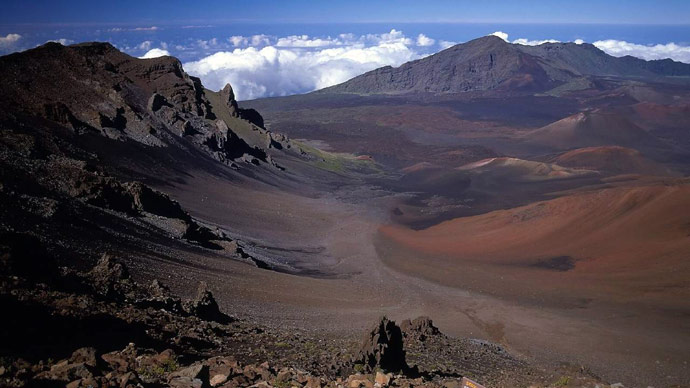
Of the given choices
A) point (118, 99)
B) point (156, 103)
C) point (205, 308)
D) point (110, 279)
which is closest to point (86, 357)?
point (110, 279)

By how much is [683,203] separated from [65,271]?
4434cm

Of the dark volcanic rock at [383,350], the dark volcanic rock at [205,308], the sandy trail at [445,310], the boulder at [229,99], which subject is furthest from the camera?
the boulder at [229,99]

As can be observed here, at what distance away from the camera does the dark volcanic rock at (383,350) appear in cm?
1550

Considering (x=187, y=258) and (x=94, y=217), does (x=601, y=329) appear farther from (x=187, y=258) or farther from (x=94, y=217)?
(x=94, y=217)

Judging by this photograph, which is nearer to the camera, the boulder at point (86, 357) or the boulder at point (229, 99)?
the boulder at point (86, 357)

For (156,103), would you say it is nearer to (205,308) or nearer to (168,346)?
(205,308)

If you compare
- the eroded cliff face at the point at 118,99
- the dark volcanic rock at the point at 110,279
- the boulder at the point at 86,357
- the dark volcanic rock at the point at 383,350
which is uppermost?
the eroded cliff face at the point at 118,99

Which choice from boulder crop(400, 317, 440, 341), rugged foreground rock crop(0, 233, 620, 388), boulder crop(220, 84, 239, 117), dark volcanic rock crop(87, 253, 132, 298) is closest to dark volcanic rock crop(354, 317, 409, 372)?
rugged foreground rock crop(0, 233, 620, 388)

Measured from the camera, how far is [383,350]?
15609 millimetres

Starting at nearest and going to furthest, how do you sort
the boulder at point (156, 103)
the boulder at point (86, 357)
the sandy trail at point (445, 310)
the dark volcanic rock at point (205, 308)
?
1. the boulder at point (86, 357)
2. the dark volcanic rock at point (205, 308)
3. the sandy trail at point (445, 310)
4. the boulder at point (156, 103)

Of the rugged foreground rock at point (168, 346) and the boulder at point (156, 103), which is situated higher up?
the boulder at point (156, 103)

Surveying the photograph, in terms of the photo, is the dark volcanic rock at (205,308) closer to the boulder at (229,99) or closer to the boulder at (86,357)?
the boulder at (86,357)

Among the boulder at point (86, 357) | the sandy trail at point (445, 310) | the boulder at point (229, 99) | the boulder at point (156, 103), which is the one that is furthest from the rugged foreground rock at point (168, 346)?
the boulder at point (229, 99)

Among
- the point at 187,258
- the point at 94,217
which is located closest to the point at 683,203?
the point at 187,258
